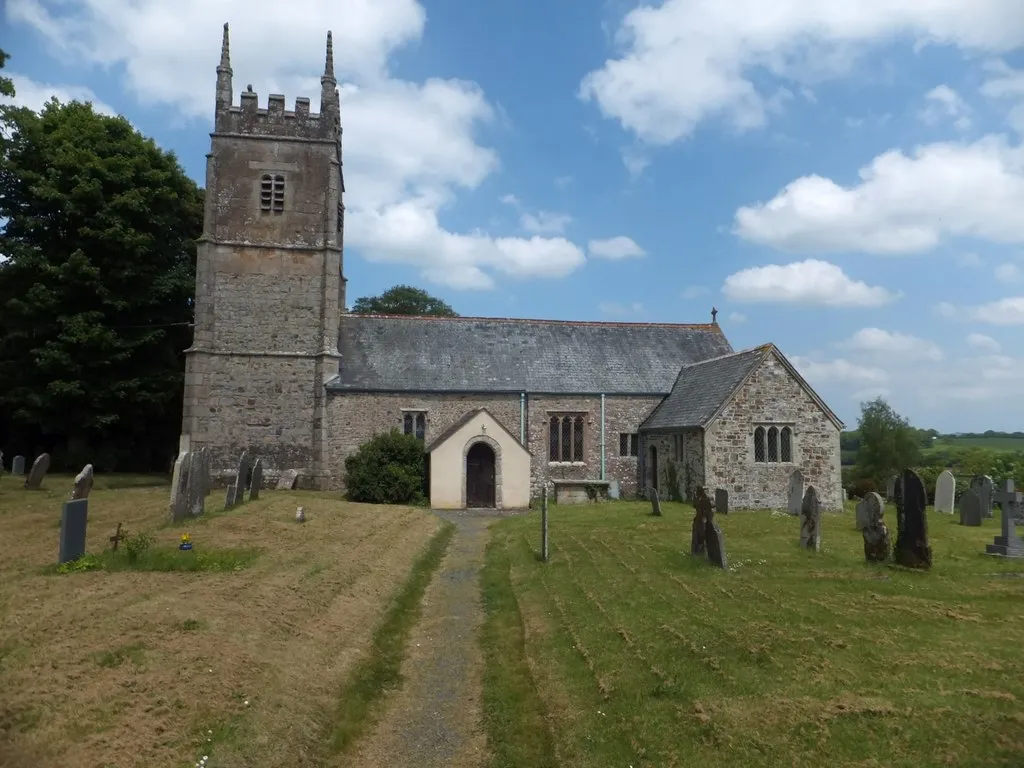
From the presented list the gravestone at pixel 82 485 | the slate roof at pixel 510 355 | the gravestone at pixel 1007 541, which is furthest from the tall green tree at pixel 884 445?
the gravestone at pixel 82 485

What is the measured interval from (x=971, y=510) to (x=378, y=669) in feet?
59.7

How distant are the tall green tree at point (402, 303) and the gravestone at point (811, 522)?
48.4 metres

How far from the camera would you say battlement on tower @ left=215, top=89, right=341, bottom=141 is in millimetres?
27625

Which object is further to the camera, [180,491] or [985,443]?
[985,443]

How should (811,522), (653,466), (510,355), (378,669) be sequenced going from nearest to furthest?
(378,669)
(811,522)
(653,466)
(510,355)

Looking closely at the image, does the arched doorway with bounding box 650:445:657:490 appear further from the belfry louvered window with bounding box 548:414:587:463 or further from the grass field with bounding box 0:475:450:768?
the grass field with bounding box 0:475:450:768

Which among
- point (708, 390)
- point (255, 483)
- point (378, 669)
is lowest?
point (378, 669)

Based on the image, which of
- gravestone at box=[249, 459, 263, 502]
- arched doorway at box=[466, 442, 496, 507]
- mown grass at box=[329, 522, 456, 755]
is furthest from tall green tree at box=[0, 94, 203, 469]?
mown grass at box=[329, 522, 456, 755]

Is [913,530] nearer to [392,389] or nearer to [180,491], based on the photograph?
[180,491]

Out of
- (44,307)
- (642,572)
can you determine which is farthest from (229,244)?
(642,572)

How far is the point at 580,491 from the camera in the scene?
84.9 feet

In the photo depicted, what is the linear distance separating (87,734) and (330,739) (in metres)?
1.86

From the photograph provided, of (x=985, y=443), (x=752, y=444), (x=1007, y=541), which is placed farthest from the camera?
(x=985, y=443)

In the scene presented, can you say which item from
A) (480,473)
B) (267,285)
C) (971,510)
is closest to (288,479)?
(480,473)
